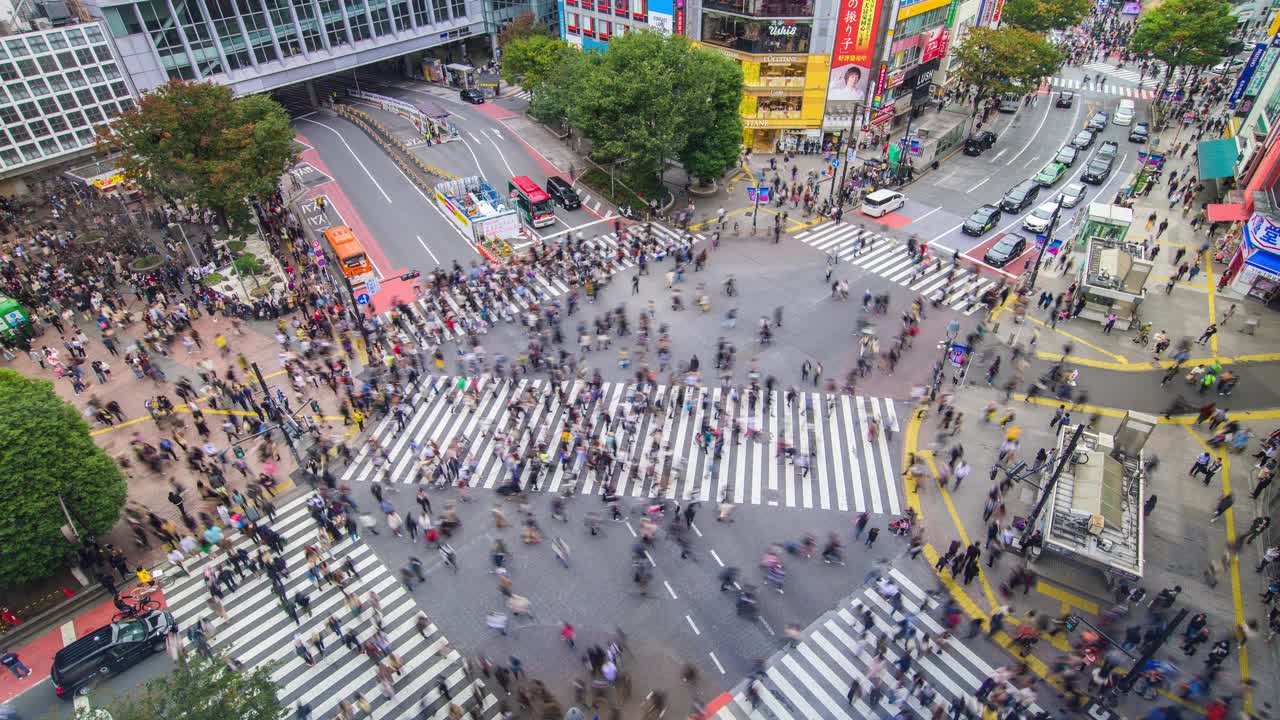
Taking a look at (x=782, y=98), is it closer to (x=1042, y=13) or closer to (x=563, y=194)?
(x=563, y=194)

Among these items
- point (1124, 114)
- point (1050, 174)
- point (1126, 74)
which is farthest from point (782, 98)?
point (1126, 74)

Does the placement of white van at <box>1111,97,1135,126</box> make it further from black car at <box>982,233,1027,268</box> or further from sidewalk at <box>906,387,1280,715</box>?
sidewalk at <box>906,387,1280,715</box>

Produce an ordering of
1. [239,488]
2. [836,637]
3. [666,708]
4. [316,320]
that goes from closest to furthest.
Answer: [666,708]
[836,637]
[239,488]
[316,320]

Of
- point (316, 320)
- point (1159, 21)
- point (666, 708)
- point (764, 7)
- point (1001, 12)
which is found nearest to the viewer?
point (666, 708)

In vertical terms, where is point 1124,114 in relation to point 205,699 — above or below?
below

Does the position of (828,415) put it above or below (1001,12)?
below

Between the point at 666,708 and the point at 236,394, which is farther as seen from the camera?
the point at 236,394

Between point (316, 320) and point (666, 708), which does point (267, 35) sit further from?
point (666, 708)

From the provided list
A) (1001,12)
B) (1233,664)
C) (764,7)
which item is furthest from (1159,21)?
(1233,664)
